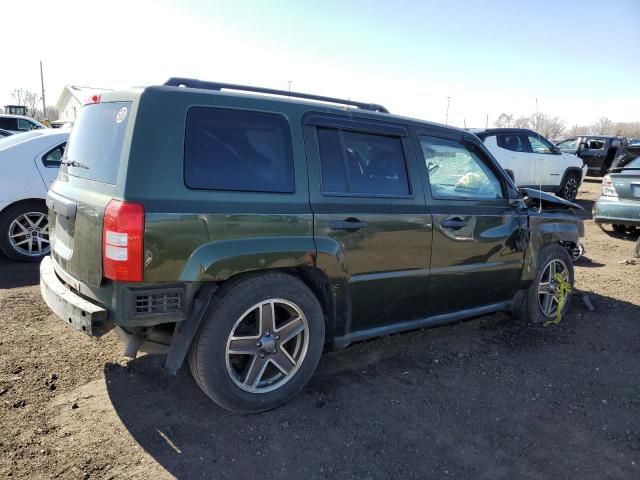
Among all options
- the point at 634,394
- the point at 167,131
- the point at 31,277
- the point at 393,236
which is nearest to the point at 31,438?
the point at 167,131

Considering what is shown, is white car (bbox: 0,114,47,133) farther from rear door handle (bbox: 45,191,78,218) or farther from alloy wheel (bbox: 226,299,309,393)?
alloy wheel (bbox: 226,299,309,393)

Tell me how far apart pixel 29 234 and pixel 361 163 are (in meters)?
4.80

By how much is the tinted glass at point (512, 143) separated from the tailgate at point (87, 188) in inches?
377

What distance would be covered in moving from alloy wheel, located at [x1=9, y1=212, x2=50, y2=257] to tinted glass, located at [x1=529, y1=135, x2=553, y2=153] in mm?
10260

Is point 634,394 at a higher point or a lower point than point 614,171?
lower

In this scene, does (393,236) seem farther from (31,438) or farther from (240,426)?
(31,438)

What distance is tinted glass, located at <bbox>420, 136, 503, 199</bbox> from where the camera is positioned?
3.95m

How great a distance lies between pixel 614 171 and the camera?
934 centimetres

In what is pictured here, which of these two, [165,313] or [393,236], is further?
[393,236]

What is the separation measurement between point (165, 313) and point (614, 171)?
9.21 m

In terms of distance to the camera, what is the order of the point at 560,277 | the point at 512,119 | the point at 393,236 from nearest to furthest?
the point at 393,236
the point at 560,277
the point at 512,119

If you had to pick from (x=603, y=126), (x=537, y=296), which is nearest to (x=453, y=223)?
(x=537, y=296)

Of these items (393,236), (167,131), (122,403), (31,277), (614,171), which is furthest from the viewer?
(614,171)

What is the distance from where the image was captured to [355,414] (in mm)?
3252
